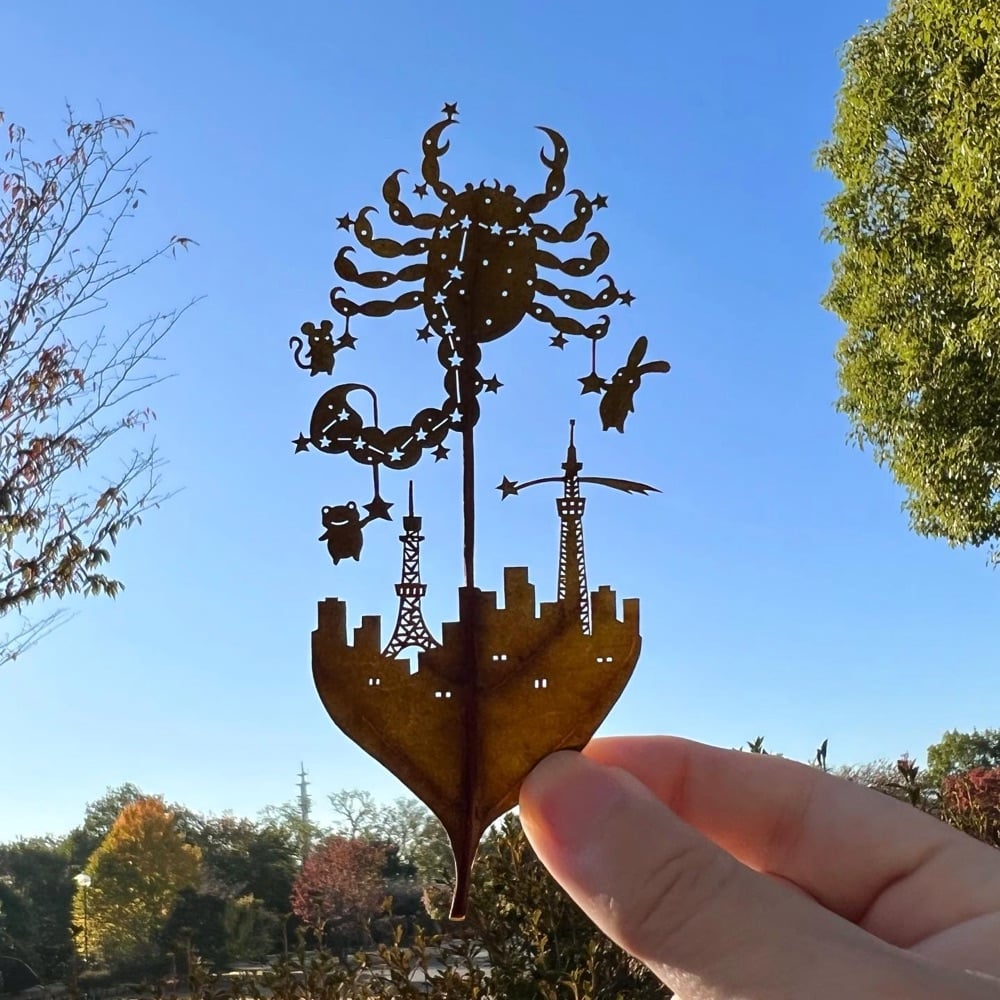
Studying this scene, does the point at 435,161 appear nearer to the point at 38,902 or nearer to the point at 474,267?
the point at 474,267

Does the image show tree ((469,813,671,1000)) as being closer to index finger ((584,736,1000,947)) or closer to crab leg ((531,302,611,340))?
index finger ((584,736,1000,947))

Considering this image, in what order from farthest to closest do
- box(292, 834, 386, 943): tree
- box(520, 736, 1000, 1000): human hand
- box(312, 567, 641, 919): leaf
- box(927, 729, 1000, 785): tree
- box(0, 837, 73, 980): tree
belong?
box(927, 729, 1000, 785): tree < box(0, 837, 73, 980): tree < box(292, 834, 386, 943): tree < box(312, 567, 641, 919): leaf < box(520, 736, 1000, 1000): human hand

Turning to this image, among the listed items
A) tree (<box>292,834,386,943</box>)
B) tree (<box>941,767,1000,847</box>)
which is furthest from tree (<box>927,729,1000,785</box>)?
tree (<box>292,834,386,943</box>)

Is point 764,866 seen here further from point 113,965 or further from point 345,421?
point 113,965

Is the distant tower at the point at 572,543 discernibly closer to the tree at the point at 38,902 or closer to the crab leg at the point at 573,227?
the crab leg at the point at 573,227

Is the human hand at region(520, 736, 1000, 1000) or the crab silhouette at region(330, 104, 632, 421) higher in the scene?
the crab silhouette at region(330, 104, 632, 421)

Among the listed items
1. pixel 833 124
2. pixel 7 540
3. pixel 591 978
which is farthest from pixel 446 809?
pixel 833 124

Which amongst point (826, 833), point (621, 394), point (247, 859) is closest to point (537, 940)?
point (826, 833)
